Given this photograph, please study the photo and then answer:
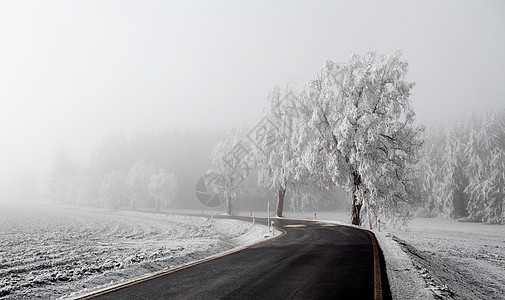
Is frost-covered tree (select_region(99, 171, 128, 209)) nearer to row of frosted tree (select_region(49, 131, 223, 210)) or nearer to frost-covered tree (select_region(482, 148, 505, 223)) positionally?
row of frosted tree (select_region(49, 131, 223, 210))

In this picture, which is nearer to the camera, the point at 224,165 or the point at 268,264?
the point at 268,264

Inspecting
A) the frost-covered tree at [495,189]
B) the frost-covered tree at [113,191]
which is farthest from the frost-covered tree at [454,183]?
the frost-covered tree at [113,191]

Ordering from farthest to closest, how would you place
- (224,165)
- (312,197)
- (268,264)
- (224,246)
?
1. (224,165)
2. (312,197)
3. (224,246)
4. (268,264)

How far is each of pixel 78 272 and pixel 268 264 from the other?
18.6ft

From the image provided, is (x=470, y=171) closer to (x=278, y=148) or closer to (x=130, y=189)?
(x=278, y=148)

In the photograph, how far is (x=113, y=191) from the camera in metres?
75.1

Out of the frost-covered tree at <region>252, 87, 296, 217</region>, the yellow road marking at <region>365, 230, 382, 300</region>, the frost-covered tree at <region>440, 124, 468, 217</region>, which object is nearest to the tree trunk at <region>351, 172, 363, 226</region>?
the frost-covered tree at <region>252, 87, 296, 217</region>

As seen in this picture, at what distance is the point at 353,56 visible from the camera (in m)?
25.4

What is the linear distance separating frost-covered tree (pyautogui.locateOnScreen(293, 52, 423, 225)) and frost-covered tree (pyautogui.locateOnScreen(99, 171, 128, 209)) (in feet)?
202

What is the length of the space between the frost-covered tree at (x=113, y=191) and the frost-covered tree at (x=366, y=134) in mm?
61591

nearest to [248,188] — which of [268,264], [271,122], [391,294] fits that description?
[271,122]

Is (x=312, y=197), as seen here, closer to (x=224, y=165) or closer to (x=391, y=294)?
(x=224, y=165)

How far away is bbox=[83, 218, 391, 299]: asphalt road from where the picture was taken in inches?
256

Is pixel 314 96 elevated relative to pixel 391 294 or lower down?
elevated
